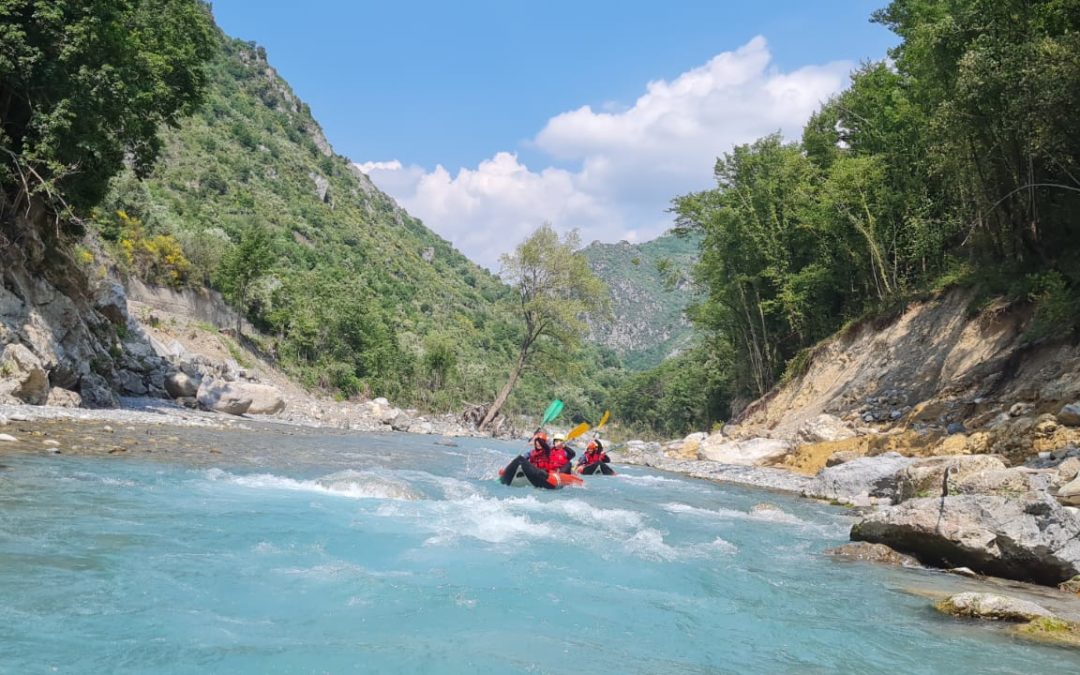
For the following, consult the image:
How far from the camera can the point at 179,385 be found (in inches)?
862

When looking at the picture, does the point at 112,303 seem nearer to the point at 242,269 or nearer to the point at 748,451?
the point at 242,269

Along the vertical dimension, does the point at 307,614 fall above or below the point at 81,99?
below

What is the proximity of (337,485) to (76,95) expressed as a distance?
10882 mm

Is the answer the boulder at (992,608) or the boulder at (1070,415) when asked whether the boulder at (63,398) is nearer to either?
the boulder at (992,608)

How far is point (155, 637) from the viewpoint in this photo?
3.73 meters

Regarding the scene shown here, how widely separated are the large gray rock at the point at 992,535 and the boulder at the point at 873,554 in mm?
142

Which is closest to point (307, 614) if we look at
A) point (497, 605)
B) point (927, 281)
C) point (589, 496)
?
point (497, 605)

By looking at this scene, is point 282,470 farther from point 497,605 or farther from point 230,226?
point 230,226

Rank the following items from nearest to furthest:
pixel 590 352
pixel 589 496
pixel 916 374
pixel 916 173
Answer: pixel 589 496
pixel 916 374
pixel 916 173
pixel 590 352

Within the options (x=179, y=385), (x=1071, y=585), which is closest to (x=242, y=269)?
(x=179, y=385)

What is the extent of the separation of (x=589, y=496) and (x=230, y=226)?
51.2 meters

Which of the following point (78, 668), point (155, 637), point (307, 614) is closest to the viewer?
point (78, 668)

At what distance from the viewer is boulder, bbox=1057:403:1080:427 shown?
35.6ft

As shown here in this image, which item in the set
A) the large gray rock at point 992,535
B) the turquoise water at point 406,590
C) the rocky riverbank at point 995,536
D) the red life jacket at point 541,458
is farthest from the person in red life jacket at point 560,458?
the large gray rock at point 992,535
